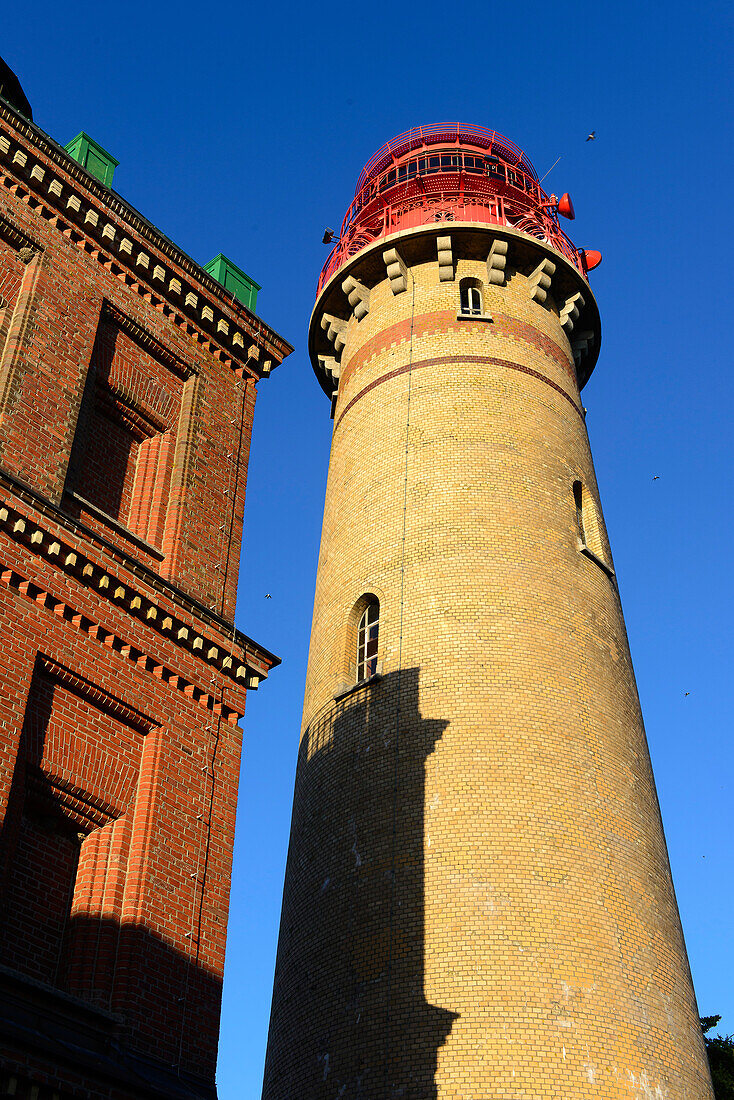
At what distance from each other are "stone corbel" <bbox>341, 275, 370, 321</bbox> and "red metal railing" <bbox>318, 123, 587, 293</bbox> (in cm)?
89

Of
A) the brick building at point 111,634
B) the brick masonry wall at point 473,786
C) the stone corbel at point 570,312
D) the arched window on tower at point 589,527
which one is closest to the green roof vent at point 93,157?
the brick building at point 111,634

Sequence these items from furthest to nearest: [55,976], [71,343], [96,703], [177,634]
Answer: [71,343], [177,634], [96,703], [55,976]

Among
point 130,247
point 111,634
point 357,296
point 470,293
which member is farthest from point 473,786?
point 357,296

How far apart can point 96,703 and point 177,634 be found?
1286 millimetres

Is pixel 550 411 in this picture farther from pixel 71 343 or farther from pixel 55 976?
pixel 55 976

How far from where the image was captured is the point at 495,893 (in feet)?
54.0

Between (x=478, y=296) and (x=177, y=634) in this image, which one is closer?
(x=177, y=634)

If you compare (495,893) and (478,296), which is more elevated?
(478,296)

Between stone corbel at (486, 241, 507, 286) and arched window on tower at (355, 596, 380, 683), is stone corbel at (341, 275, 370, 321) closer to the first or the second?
stone corbel at (486, 241, 507, 286)

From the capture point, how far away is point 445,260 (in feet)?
82.8

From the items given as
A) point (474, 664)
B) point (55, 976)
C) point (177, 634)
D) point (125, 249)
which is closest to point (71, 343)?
point (125, 249)

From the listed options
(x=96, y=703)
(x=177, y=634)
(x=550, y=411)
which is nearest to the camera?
(x=96, y=703)

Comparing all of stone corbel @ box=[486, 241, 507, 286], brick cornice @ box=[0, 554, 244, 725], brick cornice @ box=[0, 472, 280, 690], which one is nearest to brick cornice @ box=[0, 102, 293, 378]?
brick cornice @ box=[0, 472, 280, 690]

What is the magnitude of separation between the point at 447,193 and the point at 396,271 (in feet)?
9.50
